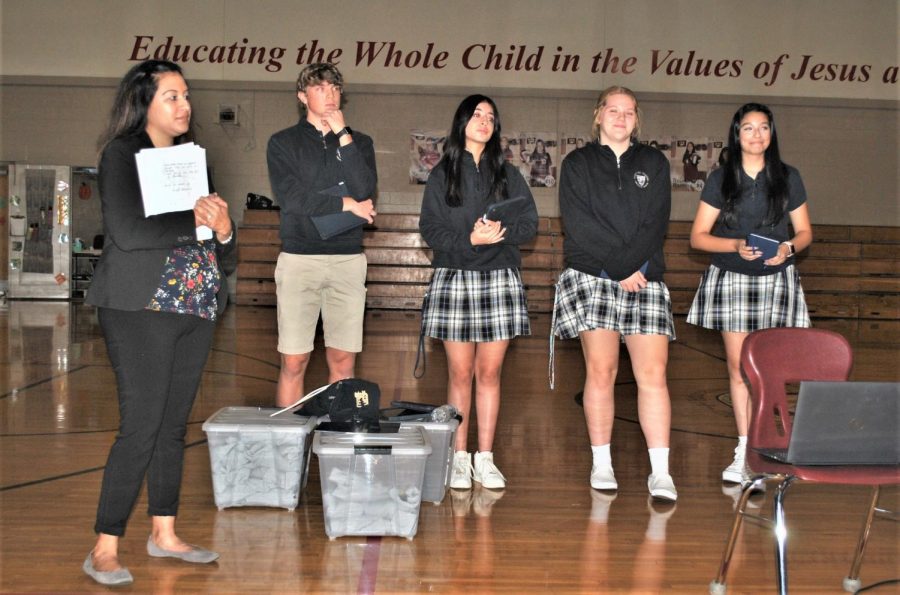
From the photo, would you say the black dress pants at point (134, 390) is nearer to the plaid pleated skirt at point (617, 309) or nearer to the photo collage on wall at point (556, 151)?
the plaid pleated skirt at point (617, 309)

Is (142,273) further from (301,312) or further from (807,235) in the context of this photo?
(807,235)

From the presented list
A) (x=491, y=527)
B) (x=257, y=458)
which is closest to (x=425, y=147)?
(x=257, y=458)

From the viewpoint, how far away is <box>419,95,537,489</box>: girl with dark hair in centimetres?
371

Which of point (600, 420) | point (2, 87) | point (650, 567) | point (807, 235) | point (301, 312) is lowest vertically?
point (650, 567)

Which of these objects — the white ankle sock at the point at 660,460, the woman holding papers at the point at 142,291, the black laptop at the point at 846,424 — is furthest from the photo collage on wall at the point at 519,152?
the black laptop at the point at 846,424

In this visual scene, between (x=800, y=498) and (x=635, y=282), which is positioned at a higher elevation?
(x=635, y=282)

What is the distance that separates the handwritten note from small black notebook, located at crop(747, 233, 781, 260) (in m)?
2.21

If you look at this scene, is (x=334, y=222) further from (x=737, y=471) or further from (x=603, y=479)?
(x=737, y=471)

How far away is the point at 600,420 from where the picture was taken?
3.81m

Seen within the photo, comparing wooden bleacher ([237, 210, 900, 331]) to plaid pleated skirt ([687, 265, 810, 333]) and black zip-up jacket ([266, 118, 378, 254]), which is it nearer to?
plaid pleated skirt ([687, 265, 810, 333])

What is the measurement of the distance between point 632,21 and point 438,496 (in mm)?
10573

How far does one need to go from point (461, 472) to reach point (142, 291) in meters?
1.75

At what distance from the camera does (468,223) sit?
12.4 ft

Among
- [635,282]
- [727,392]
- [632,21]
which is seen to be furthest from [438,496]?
[632,21]
